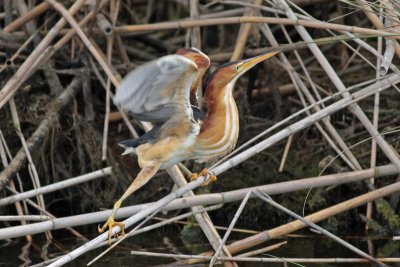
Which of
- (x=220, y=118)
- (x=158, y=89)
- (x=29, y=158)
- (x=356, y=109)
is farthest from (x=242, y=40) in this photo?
(x=158, y=89)

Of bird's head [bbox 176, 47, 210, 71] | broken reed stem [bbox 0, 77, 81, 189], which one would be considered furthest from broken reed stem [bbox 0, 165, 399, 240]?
broken reed stem [bbox 0, 77, 81, 189]

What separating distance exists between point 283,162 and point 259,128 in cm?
36

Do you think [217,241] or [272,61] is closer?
[217,241]

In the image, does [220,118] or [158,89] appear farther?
[220,118]

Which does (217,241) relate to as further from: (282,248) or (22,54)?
(22,54)

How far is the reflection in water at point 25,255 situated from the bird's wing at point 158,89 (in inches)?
54.8

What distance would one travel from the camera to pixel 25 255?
13.3 ft

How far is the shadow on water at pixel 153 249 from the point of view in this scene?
3861 mm

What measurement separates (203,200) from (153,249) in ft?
3.67

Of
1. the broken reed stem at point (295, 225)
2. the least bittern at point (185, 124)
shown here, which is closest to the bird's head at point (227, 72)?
the least bittern at point (185, 124)

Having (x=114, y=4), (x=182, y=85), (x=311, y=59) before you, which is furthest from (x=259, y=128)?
(x=182, y=85)

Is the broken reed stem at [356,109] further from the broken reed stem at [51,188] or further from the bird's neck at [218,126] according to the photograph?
the broken reed stem at [51,188]

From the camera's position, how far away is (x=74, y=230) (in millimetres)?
4410

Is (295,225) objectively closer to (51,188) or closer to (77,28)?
(51,188)
